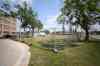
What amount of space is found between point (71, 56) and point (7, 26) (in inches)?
34.5

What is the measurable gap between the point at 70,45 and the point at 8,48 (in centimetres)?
78

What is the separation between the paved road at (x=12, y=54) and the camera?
2.36 metres

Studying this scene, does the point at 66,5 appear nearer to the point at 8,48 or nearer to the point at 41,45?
the point at 41,45

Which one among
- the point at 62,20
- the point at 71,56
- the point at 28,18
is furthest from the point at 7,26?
the point at 71,56

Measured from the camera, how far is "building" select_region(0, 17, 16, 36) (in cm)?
240

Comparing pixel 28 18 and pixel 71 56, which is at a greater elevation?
pixel 28 18

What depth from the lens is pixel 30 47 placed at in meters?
2.48

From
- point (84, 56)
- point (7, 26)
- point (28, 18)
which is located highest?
point (28, 18)

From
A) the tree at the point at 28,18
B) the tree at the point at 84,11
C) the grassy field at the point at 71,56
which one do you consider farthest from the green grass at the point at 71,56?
the tree at the point at 28,18

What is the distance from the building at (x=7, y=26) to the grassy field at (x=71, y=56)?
1.18 feet

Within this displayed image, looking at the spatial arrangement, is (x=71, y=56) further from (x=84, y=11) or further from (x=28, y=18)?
(x=28, y=18)

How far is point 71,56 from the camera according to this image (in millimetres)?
2420

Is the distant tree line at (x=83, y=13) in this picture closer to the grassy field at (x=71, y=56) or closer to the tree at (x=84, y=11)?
the tree at (x=84, y=11)

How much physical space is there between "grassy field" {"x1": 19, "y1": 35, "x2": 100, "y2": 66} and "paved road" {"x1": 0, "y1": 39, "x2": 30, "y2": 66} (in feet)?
0.30
